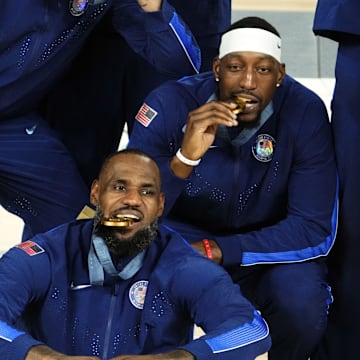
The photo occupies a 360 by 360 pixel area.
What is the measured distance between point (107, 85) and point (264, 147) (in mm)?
671

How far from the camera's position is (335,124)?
3205 millimetres

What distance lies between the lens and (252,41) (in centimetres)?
316

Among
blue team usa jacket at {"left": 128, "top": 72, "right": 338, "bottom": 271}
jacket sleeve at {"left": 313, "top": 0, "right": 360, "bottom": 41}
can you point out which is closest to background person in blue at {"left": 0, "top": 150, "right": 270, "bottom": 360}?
blue team usa jacket at {"left": 128, "top": 72, "right": 338, "bottom": 271}

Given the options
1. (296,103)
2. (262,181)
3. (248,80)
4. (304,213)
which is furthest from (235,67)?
(304,213)

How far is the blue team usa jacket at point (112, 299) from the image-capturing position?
2.64 m

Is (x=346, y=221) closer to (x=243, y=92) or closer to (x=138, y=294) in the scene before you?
(x=243, y=92)

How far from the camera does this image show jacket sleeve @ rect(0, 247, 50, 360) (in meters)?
2.47

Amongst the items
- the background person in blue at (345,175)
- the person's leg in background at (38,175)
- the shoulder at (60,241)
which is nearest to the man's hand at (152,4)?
the background person in blue at (345,175)

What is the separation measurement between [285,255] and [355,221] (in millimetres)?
209

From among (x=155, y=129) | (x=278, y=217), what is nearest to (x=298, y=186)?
(x=278, y=217)

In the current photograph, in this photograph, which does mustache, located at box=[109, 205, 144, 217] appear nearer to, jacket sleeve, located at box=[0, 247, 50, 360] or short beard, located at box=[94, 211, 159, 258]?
short beard, located at box=[94, 211, 159, 258]

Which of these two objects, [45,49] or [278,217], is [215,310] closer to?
[278,217]

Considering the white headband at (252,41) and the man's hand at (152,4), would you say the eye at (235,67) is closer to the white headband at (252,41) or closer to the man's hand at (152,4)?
the white headband at (252,41)

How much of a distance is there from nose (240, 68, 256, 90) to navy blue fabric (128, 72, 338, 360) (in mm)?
125
